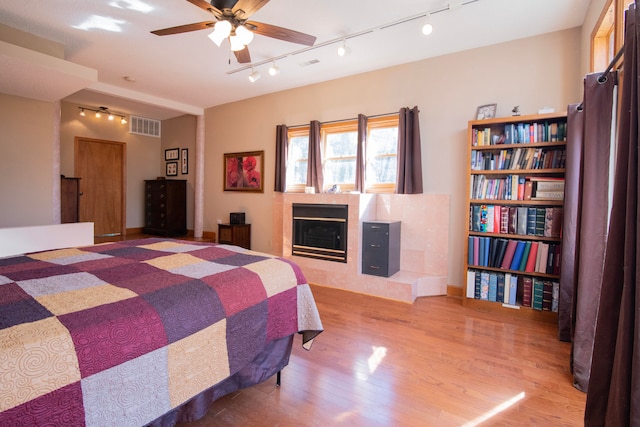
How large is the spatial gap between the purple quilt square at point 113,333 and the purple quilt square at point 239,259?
59 centimetres

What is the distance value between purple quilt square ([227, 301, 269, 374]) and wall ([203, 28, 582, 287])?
2.71 meters

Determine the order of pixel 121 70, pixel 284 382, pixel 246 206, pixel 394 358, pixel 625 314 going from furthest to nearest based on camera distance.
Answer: pixel 246 206 < pixel 121 70 < pixel 394 358 < pixel 284 382 < pixel 625 314

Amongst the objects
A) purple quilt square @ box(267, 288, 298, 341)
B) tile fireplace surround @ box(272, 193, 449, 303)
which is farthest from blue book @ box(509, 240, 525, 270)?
purple quilt square @ box(267, 288, 298, 341)

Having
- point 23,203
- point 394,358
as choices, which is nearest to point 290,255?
point 394,358

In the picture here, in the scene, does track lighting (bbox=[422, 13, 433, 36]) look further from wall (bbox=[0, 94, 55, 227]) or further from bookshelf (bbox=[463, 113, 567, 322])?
wall (bbox=[0, 94, 55, 227])

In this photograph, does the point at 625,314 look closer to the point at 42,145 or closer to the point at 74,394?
the point at 74,394

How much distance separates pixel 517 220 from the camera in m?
2.97

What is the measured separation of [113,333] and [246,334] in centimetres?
55

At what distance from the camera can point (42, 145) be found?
4.23m

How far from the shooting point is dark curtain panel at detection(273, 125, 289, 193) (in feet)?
15.4

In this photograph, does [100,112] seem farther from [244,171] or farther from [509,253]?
[509,253]

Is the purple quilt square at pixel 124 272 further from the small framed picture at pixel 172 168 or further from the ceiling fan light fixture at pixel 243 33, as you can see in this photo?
the small framed picture at pixel 172 168

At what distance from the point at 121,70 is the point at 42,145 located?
154 centimetres

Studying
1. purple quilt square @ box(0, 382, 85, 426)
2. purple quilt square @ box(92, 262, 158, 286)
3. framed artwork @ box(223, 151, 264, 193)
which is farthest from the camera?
framed artwork @ box(223, 151, 264, 193)
